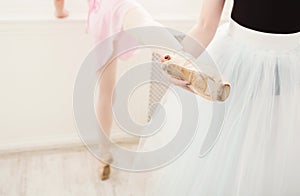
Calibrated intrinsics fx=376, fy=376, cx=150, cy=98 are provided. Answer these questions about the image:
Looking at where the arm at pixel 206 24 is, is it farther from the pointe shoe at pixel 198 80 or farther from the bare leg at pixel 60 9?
the bare leg at pixel 60 9

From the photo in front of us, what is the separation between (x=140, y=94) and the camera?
1856mm

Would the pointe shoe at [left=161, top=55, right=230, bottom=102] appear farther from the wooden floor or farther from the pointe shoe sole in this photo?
the wooden floor

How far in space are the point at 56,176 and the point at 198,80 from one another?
44.2 inches

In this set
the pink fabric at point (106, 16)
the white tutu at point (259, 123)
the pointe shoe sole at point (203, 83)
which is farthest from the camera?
the pink fabric at point (106, 16)

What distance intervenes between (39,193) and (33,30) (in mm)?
690

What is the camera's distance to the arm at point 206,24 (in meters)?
0.98

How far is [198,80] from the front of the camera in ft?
2.52

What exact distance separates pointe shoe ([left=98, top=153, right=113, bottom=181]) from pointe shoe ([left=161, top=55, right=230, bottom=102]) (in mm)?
959

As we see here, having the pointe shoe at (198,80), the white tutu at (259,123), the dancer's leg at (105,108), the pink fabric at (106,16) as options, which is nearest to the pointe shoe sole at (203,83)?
the pointe shoe at (198,80)

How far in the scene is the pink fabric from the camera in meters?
1.35

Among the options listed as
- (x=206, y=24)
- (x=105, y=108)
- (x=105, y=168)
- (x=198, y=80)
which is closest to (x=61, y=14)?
(x=105, y=108)

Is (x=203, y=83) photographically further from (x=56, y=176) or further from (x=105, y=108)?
(x=56, y=176)

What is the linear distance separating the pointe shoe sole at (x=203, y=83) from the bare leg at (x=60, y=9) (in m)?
0.90

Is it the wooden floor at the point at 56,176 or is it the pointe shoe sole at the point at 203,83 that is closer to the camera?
the pointe shoe sole at the point at 203,83
